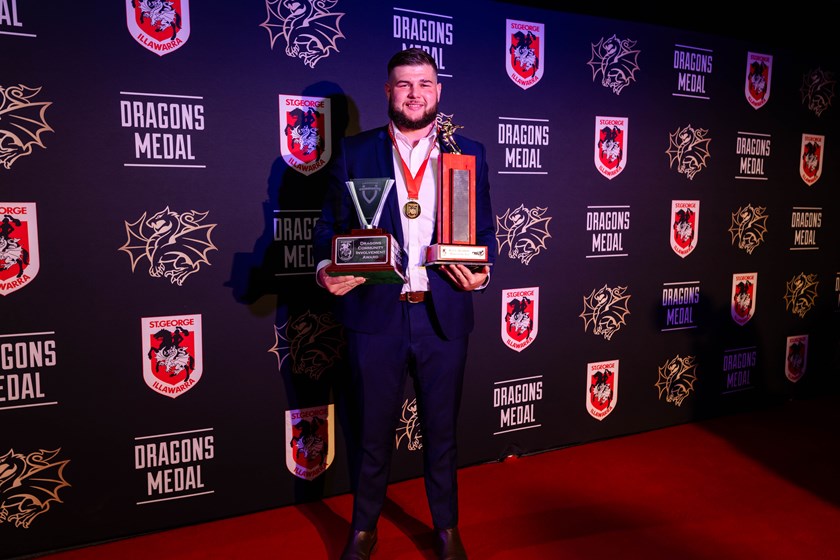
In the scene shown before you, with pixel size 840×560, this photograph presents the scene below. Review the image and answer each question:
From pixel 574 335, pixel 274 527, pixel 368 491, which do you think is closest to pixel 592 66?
pixel 574 335

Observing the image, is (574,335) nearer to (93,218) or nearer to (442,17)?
(442,17)

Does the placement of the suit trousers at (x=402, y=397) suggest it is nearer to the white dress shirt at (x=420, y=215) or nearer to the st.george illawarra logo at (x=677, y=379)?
the white dress shirt at (x=420, y=215)

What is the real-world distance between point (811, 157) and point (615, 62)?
1.79 metres

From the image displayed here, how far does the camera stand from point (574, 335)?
3135 mm

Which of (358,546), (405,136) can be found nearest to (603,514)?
(358,546)

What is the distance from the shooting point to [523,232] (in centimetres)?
293

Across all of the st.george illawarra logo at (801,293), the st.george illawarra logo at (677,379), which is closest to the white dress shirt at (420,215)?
the st.george illawarra logo at (677,379)

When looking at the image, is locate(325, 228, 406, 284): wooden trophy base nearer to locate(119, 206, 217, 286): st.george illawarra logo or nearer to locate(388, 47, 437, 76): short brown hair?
locate(388, 47, 437, 76): short brown hair

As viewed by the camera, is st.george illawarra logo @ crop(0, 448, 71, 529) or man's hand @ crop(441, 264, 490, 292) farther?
st.george illawarra logo @ crop(0, 448, 71, 529)

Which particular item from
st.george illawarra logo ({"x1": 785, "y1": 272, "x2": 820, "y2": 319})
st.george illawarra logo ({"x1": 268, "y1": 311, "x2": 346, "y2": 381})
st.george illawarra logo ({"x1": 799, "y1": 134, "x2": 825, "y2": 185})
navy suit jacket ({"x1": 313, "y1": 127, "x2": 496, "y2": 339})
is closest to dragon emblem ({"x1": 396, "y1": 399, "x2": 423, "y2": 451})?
st.george illawarra logo ({"x1": 268, "y1": 311, "x2": 346, "y2": 381})

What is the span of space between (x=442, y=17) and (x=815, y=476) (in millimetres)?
2985

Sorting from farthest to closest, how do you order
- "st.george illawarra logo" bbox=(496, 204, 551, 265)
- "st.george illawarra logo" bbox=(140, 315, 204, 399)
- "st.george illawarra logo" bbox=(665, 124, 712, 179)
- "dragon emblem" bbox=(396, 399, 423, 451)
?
1. "st.george illawarra logo" bbox=(665, 124, 712, 179)
2. "st.george illawarra logo" bbox=(496, 204, 551, 265)
3. "dragon emblem" bbox=(396, 399, 423, 451)
4. "st.george illawarra logo" bbox=(140, 315, 204, 399)

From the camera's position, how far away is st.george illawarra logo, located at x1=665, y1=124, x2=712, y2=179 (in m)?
3.30

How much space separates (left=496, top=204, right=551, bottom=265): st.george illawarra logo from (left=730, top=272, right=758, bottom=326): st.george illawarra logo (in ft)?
5.02
